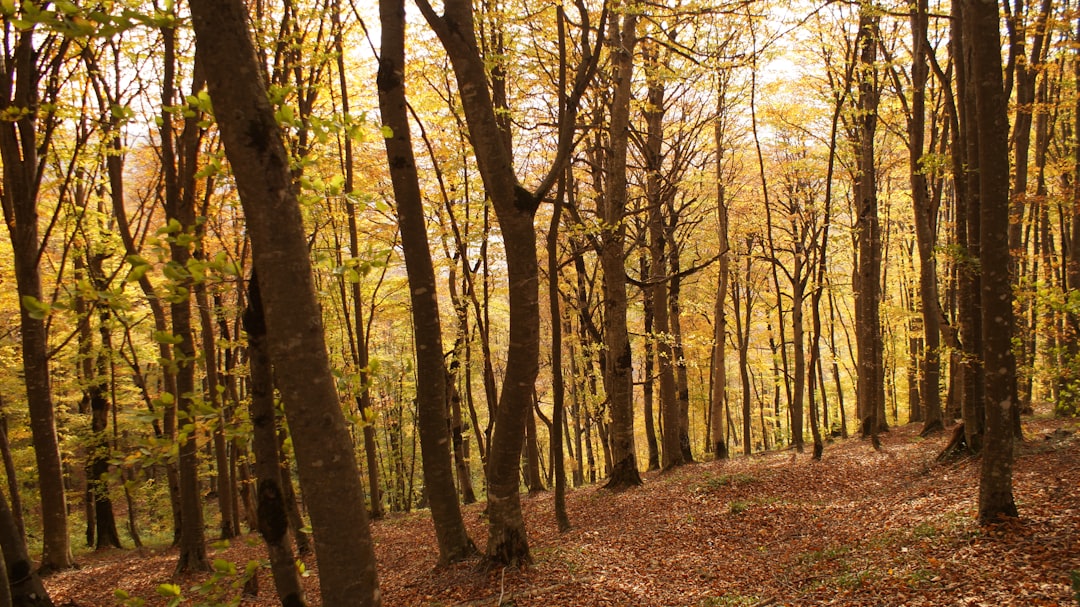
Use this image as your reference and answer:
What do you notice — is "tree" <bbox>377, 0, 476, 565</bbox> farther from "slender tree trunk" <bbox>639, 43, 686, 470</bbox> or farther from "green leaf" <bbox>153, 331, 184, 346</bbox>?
"slender tree trunk" <bbox>639, 43, 686, 470</bbox>

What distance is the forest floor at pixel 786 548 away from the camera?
4.77 metres

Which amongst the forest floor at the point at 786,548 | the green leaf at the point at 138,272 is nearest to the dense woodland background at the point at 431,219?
the green leaf at the point at 138,272

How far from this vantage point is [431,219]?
13.2 metres

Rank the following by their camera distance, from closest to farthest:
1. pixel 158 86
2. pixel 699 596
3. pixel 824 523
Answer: pixel 699 596 → pixel 824 523 → pixel 158 86

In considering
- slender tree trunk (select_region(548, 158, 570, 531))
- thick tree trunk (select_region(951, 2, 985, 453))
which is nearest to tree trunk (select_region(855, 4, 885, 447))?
thick tree trunk (select_region(951, 2, 985, 453))

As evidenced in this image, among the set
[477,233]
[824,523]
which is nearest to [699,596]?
[824,523]

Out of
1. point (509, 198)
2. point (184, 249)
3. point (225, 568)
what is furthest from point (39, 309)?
point (184, 249)

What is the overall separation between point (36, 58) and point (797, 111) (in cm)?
1570

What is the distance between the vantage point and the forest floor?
4.77 m

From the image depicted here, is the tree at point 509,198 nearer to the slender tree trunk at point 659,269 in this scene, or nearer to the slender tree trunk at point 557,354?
the slender tree trunk at point 557,354

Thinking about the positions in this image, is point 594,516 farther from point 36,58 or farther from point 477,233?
point 36,58

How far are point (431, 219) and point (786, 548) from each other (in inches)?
378

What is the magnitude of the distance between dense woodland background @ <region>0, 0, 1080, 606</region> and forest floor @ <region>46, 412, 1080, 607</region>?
52cm

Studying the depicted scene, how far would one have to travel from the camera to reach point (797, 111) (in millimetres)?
15445
